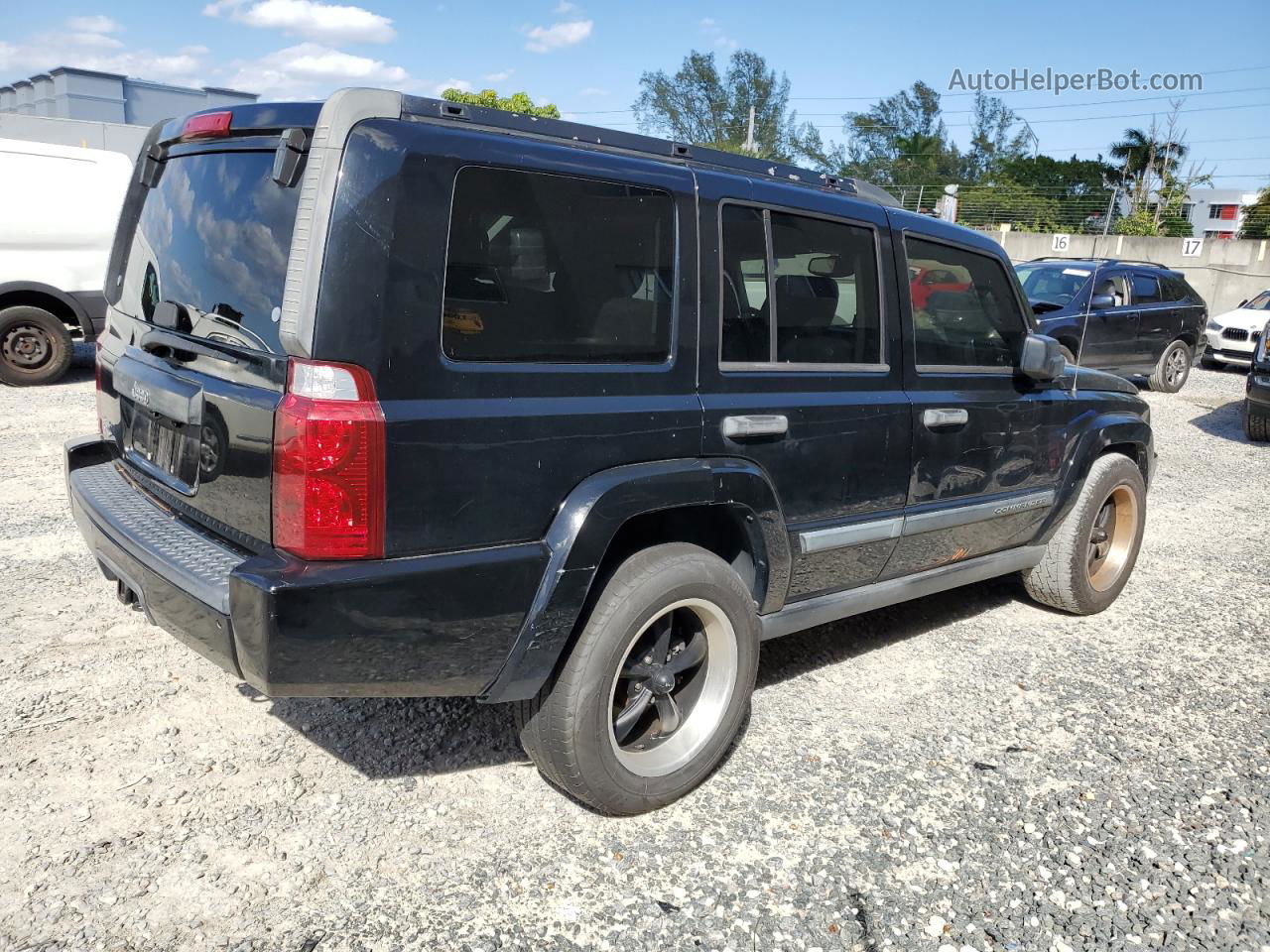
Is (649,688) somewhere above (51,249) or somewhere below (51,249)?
below

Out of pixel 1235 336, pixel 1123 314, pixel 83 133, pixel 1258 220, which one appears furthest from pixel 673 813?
pixel 1258 220

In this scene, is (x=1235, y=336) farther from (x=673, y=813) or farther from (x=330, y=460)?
(x=330, y=460)

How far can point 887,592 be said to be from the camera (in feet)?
12.5

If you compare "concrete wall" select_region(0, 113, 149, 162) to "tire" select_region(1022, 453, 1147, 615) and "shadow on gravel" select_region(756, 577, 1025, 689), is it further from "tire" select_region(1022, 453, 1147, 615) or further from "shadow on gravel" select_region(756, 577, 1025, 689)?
"tire" select_region(1022, 453, 1147, 615)

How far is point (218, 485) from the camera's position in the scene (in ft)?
8.54

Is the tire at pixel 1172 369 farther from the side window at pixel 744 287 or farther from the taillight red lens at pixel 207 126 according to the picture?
the taillight red lens at pixel 207 126

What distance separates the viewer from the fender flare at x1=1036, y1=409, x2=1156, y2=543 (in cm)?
457

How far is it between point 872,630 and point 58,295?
355 inches

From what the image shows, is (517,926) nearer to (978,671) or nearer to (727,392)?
(727,392)

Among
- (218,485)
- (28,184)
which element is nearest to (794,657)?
(218,485)

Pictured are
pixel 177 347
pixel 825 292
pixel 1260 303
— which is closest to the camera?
pixel 177 347

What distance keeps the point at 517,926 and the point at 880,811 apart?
126 centimetres

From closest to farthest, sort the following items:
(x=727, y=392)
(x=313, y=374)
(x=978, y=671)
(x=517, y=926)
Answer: (x=313, y=374), (x=517, y=926), (x=727, y=392), (x=978, y=671)

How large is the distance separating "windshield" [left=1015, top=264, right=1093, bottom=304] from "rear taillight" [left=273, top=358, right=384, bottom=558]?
11298mm
